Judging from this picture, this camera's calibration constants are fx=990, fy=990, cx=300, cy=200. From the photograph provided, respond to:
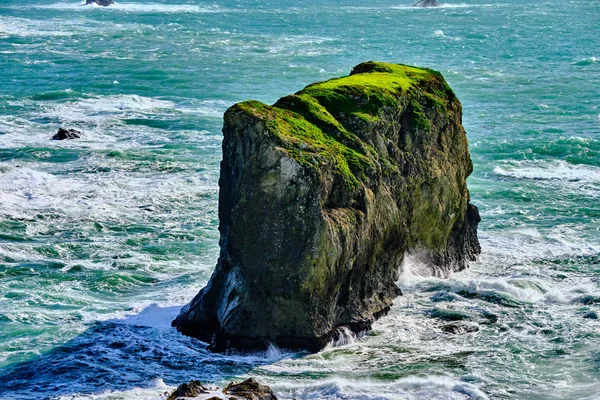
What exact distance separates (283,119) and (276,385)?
21.7 feet

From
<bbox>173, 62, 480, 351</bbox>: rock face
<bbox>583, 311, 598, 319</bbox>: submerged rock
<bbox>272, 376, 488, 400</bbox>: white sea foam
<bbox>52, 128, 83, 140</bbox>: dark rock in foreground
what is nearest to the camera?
<bbox>272, 376, 488, 400</bbox>: white sea foam

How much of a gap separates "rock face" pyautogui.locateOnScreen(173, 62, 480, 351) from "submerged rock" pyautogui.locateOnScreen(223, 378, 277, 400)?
11.1 ft

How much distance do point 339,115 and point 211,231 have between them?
849 cm

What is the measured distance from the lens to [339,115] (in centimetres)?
2562

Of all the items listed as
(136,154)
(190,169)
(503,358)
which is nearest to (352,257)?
(503,358)

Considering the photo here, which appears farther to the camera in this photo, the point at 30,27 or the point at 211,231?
the point at 30,27

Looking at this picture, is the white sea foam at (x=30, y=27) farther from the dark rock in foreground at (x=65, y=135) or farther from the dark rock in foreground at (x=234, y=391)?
the dark rock in foreground at (x=234, y=391)

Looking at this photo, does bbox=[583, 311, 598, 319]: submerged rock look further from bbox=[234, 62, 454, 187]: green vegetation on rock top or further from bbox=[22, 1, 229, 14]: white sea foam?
bbox=[22, 1, 229, 14]: white sea foam

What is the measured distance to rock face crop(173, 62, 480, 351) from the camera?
22.2 metres

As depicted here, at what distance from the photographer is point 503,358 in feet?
72.0

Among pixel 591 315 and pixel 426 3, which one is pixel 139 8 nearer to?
pixel 426 3

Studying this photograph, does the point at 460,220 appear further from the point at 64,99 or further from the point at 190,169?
the point at 64,99

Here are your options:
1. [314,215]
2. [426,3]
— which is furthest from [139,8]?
[314,215]

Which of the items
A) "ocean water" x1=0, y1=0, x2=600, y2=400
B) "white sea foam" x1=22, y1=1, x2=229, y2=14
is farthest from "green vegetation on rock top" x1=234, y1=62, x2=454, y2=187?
"white sea foam" x1=22, y1=1, x2=229, y2=14
